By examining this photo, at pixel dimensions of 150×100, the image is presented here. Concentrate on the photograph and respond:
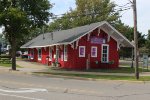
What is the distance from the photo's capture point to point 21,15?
101 ft

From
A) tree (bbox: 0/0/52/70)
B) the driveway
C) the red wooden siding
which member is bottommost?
the driveway

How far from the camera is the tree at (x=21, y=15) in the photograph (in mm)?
30906

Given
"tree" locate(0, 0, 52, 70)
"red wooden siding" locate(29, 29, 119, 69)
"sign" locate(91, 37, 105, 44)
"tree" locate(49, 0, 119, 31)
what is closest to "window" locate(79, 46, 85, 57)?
"red wooden siding" locate(29, 29, 119, 69)

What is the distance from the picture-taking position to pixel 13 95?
1467cm

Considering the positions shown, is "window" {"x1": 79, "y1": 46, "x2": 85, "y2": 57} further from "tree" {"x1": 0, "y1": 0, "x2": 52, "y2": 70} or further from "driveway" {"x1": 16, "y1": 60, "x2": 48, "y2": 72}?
"tree" {"x1": 0, "y1": 0, "x2": 52, "y2": 70}

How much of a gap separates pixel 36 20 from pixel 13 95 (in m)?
19.8

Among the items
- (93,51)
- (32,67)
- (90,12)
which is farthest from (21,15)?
Result: (90,12)

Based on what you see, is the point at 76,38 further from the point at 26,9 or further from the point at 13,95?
the point at 13,95

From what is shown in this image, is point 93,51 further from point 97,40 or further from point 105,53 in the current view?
point 105,53

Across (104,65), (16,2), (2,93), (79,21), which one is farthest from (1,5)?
(79,21)

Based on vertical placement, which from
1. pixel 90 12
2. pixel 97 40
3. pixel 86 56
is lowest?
pixel 86 56

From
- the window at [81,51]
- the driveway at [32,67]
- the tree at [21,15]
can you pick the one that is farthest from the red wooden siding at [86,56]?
the tree at [21,15]

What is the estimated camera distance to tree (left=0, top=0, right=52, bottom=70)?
1217 inches

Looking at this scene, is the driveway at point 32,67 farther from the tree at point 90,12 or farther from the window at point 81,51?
the tree at point 90,12
